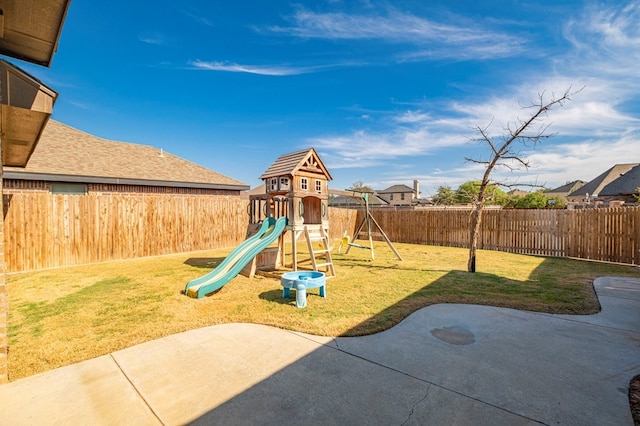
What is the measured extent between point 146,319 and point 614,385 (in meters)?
5.96

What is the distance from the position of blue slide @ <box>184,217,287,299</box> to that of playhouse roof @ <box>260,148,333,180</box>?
135 cm

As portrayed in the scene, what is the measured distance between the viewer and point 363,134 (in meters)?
24.2

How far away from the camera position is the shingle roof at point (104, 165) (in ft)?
38.5

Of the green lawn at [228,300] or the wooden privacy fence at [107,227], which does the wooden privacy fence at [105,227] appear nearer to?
the wooden privacy fence at [107,227]

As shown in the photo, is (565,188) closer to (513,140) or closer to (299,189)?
(513,140)

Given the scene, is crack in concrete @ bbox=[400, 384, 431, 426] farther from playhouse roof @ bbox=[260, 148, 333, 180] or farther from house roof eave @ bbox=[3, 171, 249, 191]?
house roof eave @ bbox=[3, 171, 249, 191]

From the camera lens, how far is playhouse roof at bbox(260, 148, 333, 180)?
26.0 feet

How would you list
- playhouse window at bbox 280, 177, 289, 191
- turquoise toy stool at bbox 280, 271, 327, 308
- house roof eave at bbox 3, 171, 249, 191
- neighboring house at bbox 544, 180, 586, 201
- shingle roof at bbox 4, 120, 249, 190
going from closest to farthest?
1. turquoise toy stool at bbox 280, 271, 327, 308
2. playhouse window at bbox 280, 177, 289, 191
3. house roof eave at bbox 3, 171, 249, 191
4. shingle roof at bbox 4, 120, 249, 190
5. neighboring house at bbox 544, 180, 586, 201

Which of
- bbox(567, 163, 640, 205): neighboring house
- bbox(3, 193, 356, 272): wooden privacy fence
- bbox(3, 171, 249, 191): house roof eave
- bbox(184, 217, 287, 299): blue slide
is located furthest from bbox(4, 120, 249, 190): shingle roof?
bbox(567, 163, 640, 205): neighboring house

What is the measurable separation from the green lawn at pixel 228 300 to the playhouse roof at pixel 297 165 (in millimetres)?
2988

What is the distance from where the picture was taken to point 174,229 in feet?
39.5

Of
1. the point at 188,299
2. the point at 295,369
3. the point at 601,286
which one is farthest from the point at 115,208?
the point at 601,286

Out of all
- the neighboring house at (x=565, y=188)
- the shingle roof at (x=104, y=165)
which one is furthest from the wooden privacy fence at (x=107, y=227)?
the neighboring house at (x=565, y=188)

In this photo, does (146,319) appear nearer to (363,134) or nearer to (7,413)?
(7,413)
